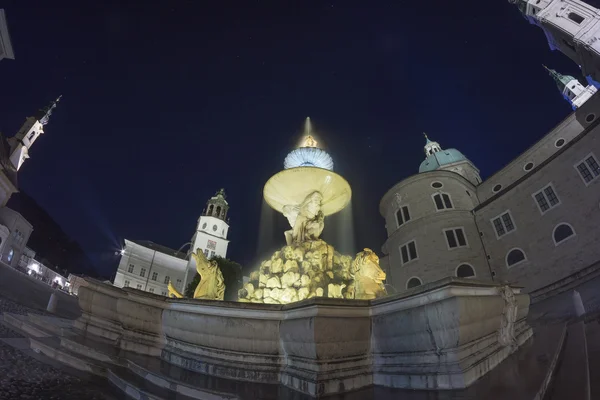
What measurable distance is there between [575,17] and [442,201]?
26.3 meters

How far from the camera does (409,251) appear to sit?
2441cm

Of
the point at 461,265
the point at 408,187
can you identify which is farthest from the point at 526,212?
the point at 408,187

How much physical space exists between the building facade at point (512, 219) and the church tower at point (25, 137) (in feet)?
172

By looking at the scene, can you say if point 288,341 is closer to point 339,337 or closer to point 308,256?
point 339,337

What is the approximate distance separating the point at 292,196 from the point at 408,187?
2015 centimetres

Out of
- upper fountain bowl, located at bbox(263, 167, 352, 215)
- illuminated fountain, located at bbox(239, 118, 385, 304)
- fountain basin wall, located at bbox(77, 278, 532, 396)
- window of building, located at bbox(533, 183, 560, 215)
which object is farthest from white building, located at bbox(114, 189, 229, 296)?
fountain basin wall, located at bbox(77, 278, 532, 396)

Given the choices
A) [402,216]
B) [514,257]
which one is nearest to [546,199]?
[514,257]

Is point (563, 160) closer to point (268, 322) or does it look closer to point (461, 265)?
point (461, 265)

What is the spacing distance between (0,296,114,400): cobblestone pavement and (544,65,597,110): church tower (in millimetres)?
55728

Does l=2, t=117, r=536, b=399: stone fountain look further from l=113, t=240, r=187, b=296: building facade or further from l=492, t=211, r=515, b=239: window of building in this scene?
l=113, t=240, r=187, b=296: building facade

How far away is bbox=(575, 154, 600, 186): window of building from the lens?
17.2m

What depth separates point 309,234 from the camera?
8.88 m

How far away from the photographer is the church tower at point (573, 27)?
1082 inches

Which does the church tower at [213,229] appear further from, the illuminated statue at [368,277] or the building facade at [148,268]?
the illuminated statue at [368,277]
